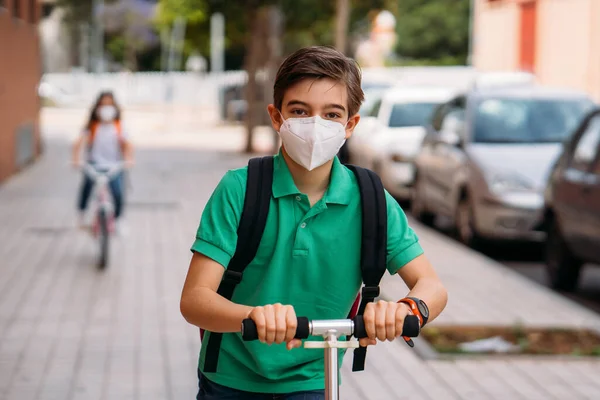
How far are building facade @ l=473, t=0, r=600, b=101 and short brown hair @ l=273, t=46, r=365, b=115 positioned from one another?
1030 inches

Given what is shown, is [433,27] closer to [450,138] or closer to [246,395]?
[450,138]

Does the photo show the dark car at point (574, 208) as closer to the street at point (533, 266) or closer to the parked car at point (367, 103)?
the street at point (533, 266)

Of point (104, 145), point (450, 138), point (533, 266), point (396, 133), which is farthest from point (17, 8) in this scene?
point (533, 266)

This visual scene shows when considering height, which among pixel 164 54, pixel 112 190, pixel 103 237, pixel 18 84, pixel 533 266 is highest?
pixel 164 54

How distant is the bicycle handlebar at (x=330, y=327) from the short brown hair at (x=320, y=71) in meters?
0.61

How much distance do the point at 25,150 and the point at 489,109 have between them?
1191 cm

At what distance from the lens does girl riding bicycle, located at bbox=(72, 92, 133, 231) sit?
10938mm

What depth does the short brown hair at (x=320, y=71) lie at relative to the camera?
291cm

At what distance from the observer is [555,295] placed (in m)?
9.71

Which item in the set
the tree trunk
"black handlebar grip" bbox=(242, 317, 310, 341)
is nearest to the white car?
the tree trunk

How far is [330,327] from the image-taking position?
2.64 metres

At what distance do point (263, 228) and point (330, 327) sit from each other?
440 mm

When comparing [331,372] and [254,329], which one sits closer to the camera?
[254,329]

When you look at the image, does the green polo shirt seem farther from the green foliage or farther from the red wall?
the red wall
